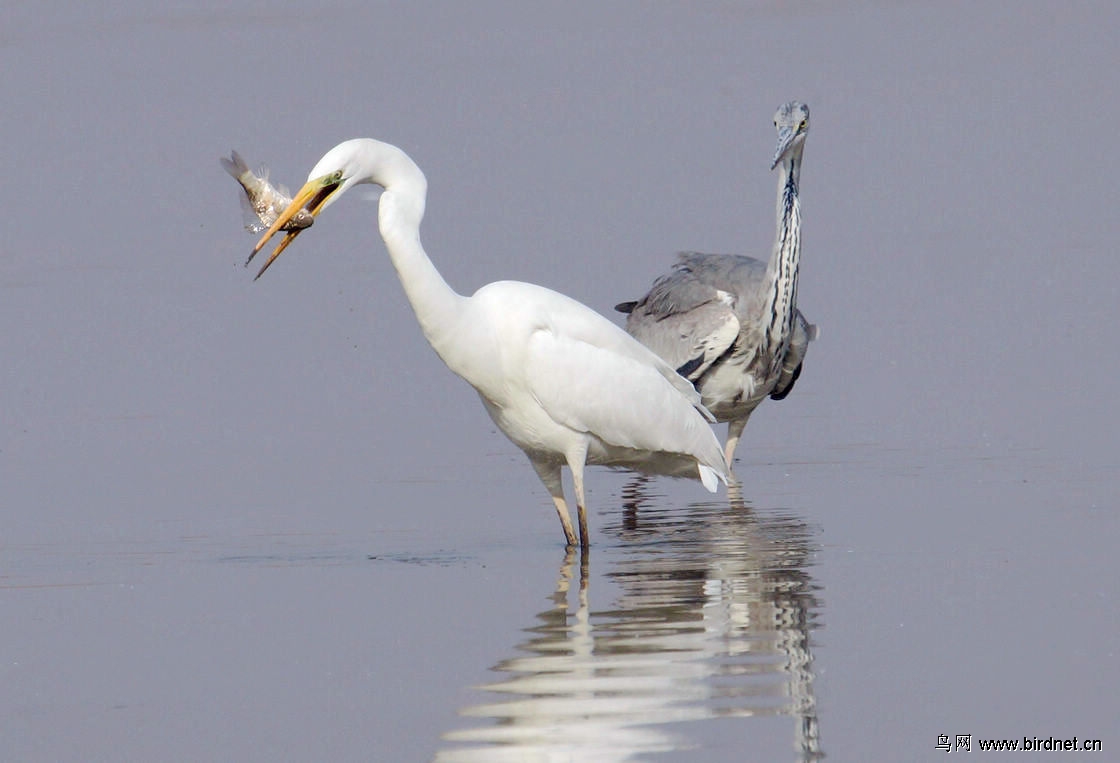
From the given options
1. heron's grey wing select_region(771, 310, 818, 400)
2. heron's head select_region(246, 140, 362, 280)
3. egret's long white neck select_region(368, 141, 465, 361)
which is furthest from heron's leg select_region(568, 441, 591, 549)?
heron's grey wing select_region(771, 310, 818, 400)

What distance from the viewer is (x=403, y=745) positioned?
20.9 feet

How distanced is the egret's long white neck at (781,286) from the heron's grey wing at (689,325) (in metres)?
0.23

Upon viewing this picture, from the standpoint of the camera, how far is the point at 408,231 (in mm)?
8555

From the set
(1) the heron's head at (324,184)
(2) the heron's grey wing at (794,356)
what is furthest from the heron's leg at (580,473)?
(2) the heron's grey wing at (794,356)

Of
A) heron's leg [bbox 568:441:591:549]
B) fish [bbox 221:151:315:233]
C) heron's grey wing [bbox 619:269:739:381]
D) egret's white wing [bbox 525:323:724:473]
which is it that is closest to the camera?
fish [bbox 221:151:315:233]

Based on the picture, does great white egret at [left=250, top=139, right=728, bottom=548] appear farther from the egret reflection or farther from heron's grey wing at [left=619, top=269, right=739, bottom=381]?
heron's grey wing at [left=619, top=269, right=739, bottom=381]

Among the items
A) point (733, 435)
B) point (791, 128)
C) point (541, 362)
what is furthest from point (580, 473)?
point (791, 128)

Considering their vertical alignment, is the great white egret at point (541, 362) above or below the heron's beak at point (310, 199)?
below

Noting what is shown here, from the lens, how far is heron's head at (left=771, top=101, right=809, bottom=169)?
11.7 metres

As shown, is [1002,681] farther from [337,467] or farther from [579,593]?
[337,467]

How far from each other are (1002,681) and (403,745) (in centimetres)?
209

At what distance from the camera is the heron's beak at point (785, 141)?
1168 cm

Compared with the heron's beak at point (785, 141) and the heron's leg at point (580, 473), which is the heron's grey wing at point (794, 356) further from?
the heron's leg at point (580, 473)

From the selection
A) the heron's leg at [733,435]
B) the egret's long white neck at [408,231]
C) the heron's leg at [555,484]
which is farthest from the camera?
the heron's leg at [733,435]
